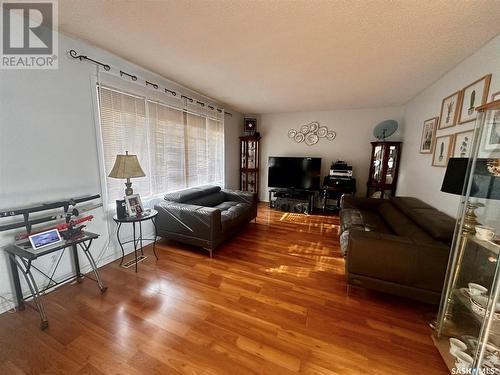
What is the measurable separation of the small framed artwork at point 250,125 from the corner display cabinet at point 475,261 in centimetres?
430

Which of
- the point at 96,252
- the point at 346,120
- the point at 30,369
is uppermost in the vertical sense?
the point at 346,120

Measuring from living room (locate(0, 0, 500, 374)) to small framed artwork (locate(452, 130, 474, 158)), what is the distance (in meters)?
0.02

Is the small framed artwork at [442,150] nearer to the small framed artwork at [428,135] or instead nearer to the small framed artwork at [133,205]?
the small framed artwork at [428,135]

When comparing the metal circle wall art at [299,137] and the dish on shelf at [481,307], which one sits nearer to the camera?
the dish on shelf at [481,307]

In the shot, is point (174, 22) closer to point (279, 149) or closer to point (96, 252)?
point (96, 252)

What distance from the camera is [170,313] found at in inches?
67.9

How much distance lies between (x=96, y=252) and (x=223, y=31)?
8.76ft

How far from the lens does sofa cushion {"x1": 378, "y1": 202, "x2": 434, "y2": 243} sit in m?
1.91

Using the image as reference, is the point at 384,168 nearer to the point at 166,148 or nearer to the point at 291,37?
the point at 291,37

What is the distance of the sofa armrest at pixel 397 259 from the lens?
5.41ft

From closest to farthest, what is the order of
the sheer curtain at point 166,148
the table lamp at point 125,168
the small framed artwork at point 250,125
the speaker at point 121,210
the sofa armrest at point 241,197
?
the table lamp at point 125,168 < the speaker at point 121,210 < the sheer curtain at point 166,148 < the sofa armrest at point 241,197 < the small framed artwork at point 250,125

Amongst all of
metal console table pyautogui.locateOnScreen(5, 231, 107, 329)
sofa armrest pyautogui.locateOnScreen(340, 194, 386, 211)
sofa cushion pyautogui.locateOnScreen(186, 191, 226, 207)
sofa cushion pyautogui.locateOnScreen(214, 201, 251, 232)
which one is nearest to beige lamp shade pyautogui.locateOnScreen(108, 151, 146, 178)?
metal console table pyautogui.locateOnScreen(5, 231, 107, 329)

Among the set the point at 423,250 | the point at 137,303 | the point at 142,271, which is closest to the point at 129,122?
the point at 142,271

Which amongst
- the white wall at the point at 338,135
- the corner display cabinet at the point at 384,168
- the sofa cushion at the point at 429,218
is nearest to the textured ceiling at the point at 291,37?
the corner display cabinet at the point at 384,168
